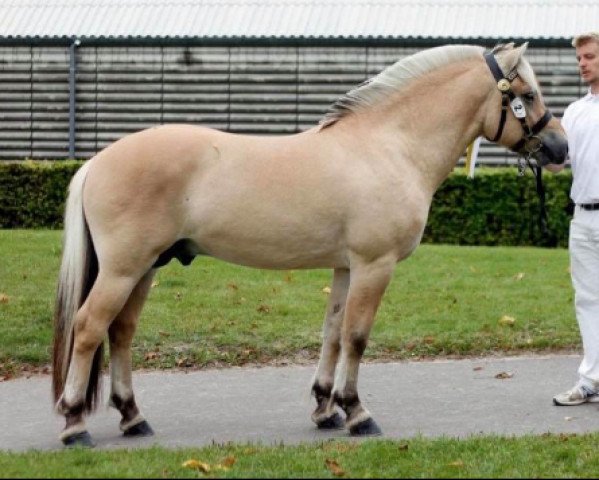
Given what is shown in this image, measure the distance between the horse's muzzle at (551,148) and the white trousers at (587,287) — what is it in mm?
574

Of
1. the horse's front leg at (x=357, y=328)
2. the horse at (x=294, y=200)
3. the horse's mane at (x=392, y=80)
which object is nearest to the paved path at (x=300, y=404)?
the horse's front leg at (x=357, y=328)

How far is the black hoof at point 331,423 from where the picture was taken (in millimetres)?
6539

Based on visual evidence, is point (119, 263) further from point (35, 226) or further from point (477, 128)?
point (35, 226)

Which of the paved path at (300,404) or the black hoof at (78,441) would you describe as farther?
the paved path at (300,404)

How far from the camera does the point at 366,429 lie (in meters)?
6.35

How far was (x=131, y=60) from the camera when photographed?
1838 centimetres

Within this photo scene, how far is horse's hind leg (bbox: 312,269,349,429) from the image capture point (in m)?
6.61

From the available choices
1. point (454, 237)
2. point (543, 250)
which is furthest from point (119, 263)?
point (454, 237)

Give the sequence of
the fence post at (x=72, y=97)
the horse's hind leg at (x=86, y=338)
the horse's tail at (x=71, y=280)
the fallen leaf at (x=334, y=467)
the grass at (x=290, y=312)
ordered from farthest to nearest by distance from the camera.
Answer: the fence post at (x=72, y=97) < the grass at (x=290, y=312) < the horse's tail at (x=71, y=280) < the horse's hind leg at (x=86, y=338) < the fallen leaf at (x=334, y=467)

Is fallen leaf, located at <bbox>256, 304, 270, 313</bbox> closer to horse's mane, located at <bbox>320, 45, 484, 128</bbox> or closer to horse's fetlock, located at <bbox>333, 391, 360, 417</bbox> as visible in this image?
horse's fetlock, located at <bbox>333, 391, 360, 417</bbox>

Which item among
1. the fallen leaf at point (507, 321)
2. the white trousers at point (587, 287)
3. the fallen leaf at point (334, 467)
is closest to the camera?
the fallen leaf at point (334, 467)

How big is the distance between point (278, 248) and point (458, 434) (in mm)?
1475

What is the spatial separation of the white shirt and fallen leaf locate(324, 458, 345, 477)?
103 inches

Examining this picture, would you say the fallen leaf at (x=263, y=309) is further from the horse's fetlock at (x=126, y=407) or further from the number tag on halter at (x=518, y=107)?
the number tag on halter at (x=518, y=107)
